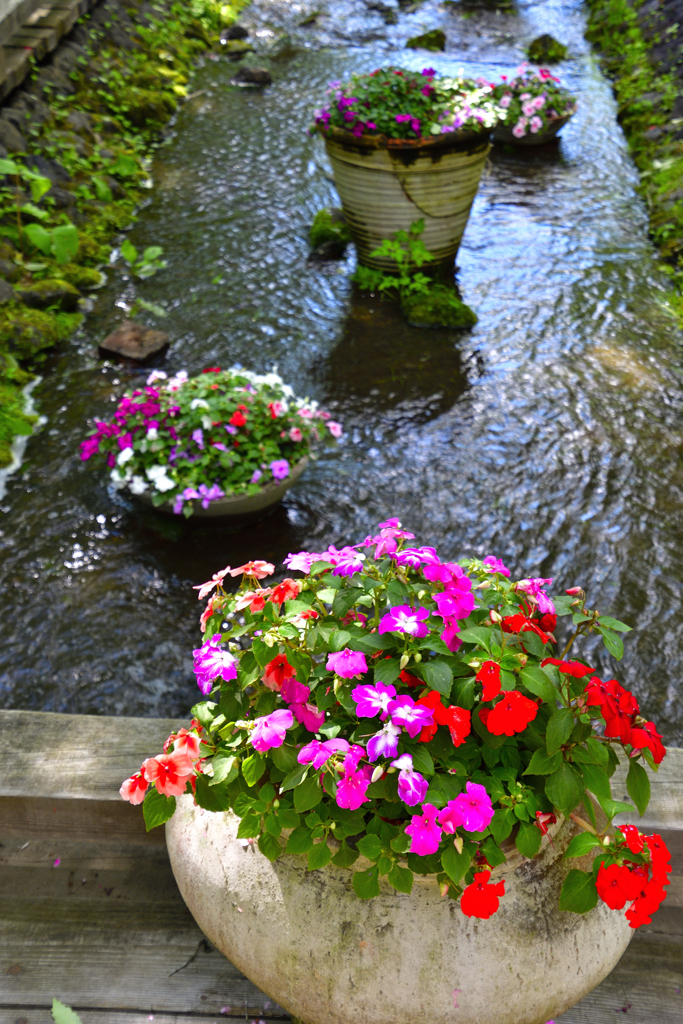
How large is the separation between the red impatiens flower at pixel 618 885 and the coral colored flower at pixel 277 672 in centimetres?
54

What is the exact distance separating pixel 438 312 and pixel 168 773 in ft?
12.0

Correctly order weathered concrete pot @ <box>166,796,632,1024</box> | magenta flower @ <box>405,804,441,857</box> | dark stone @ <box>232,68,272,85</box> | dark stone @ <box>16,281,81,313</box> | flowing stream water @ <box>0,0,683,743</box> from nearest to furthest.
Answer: magenta flower @ <box>405,804,441,857</box>, weathered concrete pot @ <box>166,796,632,1024</box>, flowing stream water @ <box>0,0,683,743</box>, dark stone @ <box>16,281,81,313</box>, dark stone @ <box>232,68,272,85</box>

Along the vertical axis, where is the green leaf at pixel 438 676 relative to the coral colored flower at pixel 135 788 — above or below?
above

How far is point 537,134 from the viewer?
6504 millimetres

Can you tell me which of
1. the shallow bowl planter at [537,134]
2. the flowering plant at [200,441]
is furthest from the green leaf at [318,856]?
the shallow bowl planter at [537,134]

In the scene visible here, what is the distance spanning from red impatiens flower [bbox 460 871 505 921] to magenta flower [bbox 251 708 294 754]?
13.4 inches

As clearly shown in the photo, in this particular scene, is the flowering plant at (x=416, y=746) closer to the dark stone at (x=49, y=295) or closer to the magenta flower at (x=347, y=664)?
the magenta flower at (x=347, y=664)

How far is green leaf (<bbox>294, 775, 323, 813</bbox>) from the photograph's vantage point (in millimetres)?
1124

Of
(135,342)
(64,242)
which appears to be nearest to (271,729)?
(135,342)

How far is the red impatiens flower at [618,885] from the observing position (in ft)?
3.54

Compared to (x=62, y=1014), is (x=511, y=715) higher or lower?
higher

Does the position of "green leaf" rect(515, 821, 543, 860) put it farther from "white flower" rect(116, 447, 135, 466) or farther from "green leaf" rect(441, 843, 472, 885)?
"white flower" rect(116, 447, 135, 466)

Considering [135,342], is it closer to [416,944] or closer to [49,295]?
[49,295]

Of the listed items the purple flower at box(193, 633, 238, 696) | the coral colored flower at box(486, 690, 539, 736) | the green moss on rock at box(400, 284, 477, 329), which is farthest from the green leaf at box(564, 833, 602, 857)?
the green moss on rock at box(400, 284, 477, 329)
